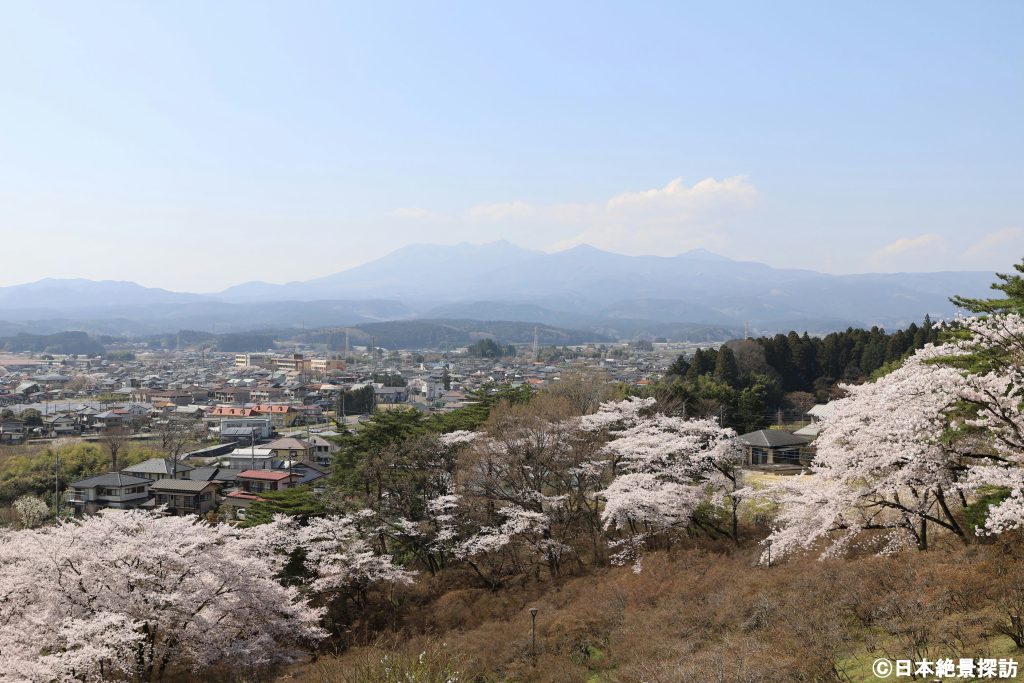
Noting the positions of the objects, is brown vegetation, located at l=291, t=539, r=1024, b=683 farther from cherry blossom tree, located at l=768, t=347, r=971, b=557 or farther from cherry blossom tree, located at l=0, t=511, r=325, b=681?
cherry blossom tree, located at l=0, t=511, r=325, b=681

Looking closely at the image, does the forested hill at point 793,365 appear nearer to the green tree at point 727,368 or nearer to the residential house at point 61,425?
the green tree at point 727,368

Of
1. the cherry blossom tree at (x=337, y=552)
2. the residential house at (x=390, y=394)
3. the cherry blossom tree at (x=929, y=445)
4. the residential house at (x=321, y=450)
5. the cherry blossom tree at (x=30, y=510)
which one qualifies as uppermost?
the cherry blossom tree at (x=929, y=445)

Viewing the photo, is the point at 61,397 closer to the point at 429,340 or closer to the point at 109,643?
the point at 109,643

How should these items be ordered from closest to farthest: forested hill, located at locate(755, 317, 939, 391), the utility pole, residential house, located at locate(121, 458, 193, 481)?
1. the utility pole
2. residential house, located at locate(121, 458, 193, 481)
3. forested hill, located at locate(755, 317, 939, 391)

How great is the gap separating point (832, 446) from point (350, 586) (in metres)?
9.45

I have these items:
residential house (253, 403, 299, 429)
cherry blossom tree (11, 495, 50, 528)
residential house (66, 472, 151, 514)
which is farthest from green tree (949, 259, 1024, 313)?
residential house (253, 403, 299, 429)

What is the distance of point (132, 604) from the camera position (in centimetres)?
1033

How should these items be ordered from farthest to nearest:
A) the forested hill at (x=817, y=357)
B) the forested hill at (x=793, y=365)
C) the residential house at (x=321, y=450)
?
the forested hill at (x=817, y=357) → the residential house at (x=321, y=450) → the forested hill at (x=793, y=365)

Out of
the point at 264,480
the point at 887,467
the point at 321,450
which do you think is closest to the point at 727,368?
the point at 321,450

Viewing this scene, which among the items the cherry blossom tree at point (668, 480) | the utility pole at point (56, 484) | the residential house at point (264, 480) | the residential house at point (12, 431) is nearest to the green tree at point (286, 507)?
the cherry blossom tree at point (668, 480)

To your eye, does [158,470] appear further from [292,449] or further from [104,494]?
[292,449]

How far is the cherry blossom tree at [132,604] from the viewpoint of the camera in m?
9.61

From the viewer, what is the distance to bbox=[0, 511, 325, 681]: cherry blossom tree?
9609mm

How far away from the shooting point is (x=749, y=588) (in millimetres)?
10156
